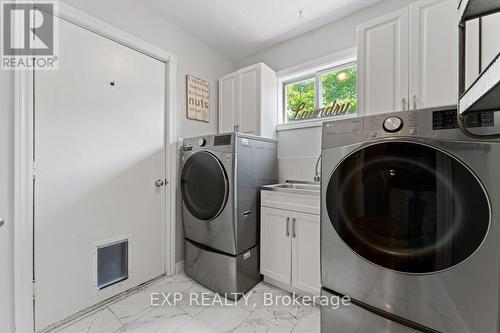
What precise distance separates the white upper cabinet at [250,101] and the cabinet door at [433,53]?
129 centimetres

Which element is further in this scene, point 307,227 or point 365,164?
point 307,227

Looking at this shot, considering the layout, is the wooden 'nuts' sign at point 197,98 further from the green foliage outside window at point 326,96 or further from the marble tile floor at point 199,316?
the marble tile floor at point 199,316

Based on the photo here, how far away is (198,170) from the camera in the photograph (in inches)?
79.1

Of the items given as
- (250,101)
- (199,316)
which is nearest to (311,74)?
(250,101)

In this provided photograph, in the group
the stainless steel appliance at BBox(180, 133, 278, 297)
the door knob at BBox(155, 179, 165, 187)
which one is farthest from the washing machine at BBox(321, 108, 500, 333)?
the door knob at BBox(155, 179, 165, 187)

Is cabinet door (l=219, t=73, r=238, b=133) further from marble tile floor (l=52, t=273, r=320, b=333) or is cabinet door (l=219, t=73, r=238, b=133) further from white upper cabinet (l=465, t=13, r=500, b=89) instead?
white upper cabinet (l=465, t=13, r=500, b=89)

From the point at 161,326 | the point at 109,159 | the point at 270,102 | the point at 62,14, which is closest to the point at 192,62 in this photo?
the point at 270,102

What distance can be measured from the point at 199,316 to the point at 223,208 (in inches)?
30.8

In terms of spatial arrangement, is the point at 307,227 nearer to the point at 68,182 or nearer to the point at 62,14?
the point at 68,182

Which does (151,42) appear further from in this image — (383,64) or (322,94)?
(383,64)

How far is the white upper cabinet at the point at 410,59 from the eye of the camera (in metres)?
1.37

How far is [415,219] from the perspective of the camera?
0.95 meters

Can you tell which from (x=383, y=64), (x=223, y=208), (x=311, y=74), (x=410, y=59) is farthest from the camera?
(x=311, y=74)

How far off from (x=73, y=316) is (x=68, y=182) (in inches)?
36.9
